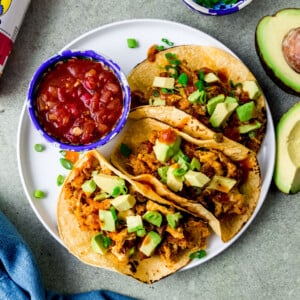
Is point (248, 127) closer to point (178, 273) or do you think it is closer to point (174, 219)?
point (174, 219)

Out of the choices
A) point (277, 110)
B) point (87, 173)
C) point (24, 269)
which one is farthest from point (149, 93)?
point (24, 269)

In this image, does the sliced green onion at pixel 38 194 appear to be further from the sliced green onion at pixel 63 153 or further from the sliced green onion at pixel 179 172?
the sliced green onion at pixel 179 172

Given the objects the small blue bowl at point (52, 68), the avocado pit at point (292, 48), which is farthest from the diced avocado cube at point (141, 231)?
the avocado pit at point (292, 48)

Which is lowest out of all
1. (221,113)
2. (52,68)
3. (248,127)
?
(248,127)

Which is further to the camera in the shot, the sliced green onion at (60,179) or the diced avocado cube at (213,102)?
the sliced green onion at (60,179)

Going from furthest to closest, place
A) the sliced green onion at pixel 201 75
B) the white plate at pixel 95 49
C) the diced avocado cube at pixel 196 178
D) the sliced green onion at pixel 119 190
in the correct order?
1. the white plate at pixel 95 49
2. the sliced green onion at pixel 201 75
3. the sliced green onion at pixel 119 190
4. the diced avocado cube at pixel 196 178

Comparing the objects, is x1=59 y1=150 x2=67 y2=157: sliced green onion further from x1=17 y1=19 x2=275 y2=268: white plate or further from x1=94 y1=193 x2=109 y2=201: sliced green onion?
x1=94 y1=193 x2=109 y2=201: sliced green onion

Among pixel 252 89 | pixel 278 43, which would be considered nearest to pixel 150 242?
pixel 252 89
